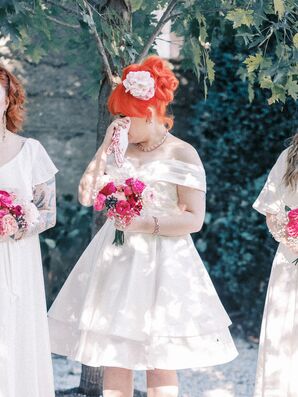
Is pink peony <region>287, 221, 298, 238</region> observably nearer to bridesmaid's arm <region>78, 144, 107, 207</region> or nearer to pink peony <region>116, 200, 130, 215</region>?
pink peony <region>116, 200, 130, 215</region>

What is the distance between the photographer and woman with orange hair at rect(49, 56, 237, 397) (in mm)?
4441

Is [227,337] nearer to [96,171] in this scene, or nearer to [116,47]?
[96,171]

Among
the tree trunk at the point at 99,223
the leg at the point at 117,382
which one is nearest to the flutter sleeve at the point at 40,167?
the leg at the point at 117,382

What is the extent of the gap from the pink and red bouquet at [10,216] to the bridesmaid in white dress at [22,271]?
0.31ft

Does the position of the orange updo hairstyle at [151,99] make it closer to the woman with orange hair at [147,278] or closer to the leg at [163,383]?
the woman with orange hair at [147,278]

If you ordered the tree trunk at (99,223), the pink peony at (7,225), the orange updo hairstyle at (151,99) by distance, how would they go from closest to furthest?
the pink peony at (7,225), the orange updo hairstyle at (151,99), the tree trunk at (99,223)

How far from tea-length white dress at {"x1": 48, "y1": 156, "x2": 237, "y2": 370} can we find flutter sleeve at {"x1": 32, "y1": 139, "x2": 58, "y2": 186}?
297 millimetres

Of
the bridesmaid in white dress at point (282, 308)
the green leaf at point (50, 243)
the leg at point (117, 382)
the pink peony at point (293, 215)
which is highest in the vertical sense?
the pink peony at point (293, 215)

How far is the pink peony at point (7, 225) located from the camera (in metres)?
4.23

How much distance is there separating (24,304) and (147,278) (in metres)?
0.59

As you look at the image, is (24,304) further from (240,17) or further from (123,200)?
(240,17)

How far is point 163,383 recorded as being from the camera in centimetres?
459

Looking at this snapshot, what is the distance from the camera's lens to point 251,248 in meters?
7.65

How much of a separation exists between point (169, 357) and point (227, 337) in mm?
357
